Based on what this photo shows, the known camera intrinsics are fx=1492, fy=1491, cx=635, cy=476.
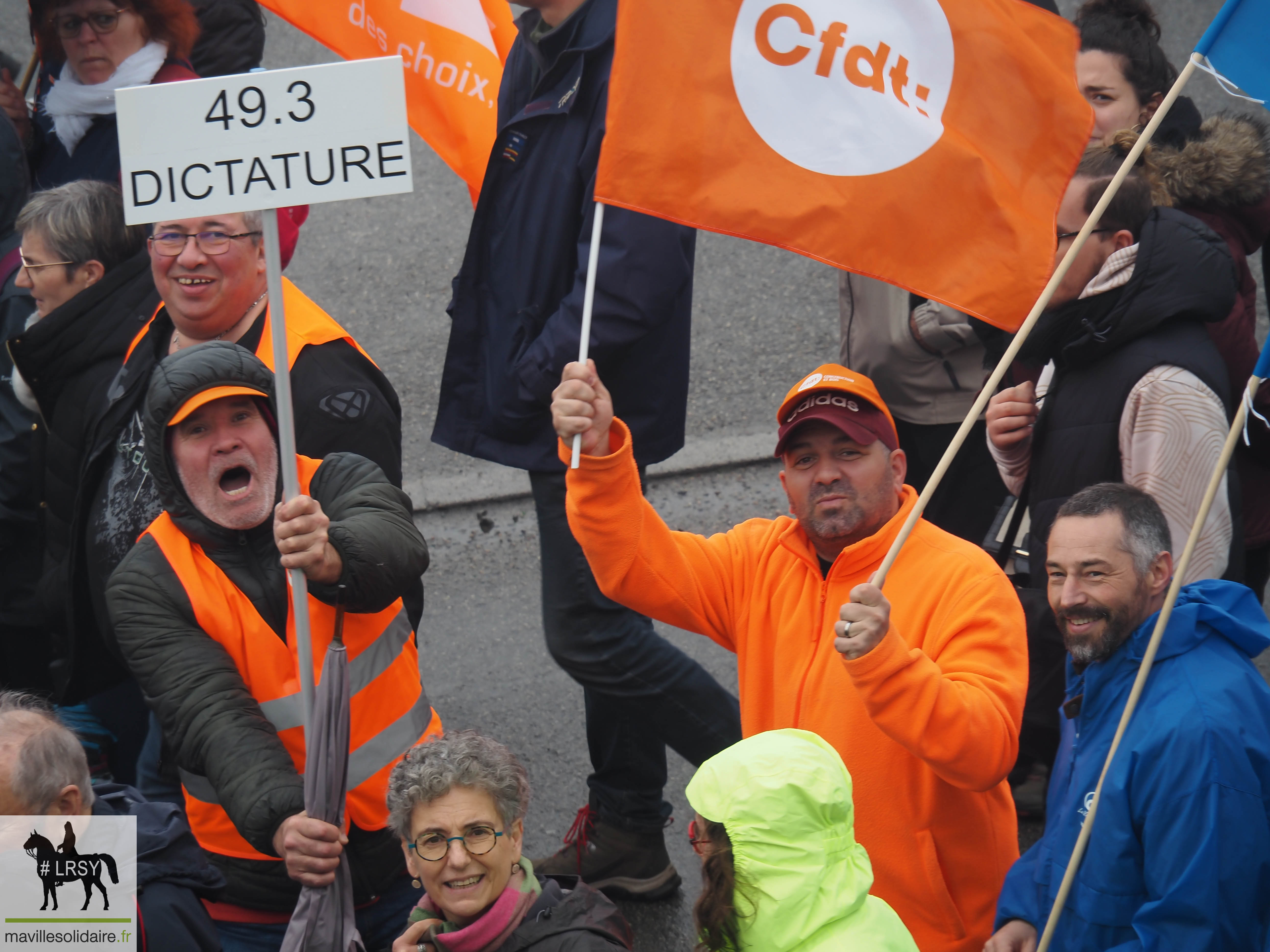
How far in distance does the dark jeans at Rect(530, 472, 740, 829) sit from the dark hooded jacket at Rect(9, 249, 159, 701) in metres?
1.20

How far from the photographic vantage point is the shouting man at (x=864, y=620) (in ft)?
9.14

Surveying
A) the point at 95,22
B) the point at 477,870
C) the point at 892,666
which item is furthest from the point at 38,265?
the point at 892,666

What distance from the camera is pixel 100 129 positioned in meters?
5.23

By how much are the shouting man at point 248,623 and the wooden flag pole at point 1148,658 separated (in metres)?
1.38

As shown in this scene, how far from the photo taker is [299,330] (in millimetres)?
3732

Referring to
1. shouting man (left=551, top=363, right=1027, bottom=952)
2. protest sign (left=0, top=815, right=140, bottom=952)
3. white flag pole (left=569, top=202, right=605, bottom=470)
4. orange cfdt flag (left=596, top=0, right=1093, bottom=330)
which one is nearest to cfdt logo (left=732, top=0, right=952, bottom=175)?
orange cfdt flag (left=596, top=0, right=1093, bottom=330)

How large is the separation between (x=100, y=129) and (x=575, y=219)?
7.21ft

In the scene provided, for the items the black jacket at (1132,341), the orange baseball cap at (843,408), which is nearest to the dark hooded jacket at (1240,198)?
the black jacket at (1132,341)

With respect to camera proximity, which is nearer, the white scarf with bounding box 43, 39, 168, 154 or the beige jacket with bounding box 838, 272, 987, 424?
the beige jacket with bounding box 838, 272, 987, 424

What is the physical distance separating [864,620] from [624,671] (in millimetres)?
1368

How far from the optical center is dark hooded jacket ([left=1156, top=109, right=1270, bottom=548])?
13.5 feet

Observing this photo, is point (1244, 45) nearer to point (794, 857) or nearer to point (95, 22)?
point (794, 857)

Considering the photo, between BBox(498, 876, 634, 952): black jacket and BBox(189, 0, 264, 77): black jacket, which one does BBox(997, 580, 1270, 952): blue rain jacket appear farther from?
BBox(189, 0, 264, 77): black jacket

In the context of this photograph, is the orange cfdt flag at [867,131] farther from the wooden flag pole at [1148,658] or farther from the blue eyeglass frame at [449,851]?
the blue eyeglass frame at [449,851]
